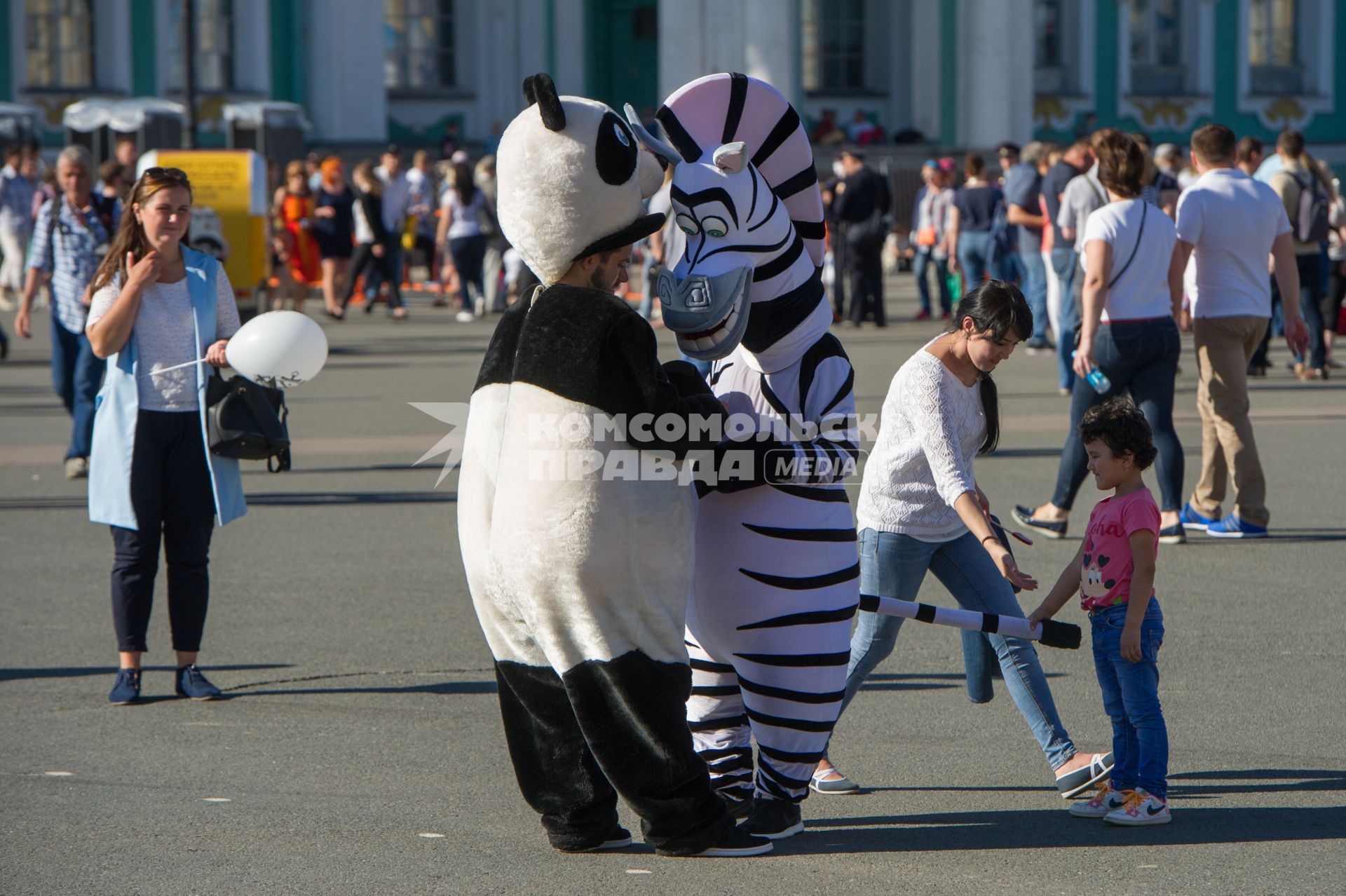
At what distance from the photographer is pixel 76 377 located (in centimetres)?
991

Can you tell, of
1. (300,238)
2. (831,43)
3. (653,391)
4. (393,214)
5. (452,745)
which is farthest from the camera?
(831,43)

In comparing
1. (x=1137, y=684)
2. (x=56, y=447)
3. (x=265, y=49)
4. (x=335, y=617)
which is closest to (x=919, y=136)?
(x=265, y=49)

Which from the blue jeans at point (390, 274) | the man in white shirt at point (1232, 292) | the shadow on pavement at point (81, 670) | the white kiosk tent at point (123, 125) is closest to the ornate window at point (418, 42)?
the white kiosk tent at point (123, 125)

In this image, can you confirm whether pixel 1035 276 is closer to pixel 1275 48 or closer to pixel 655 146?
pixel 655 146

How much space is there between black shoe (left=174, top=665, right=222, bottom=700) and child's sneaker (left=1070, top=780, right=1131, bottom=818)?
2.81 meters

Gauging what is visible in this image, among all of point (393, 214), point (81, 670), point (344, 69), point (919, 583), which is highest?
point (344, 69)

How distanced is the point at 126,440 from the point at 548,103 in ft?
7.65

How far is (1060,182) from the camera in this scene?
13.3 m

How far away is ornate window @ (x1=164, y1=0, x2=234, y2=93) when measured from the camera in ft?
94.8

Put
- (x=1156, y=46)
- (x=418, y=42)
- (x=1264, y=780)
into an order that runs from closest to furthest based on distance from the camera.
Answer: (x=1264, y=780), (x=418, y=42), (x=1156, y=46)

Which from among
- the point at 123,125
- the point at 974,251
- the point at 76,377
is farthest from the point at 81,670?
the point at 123,125

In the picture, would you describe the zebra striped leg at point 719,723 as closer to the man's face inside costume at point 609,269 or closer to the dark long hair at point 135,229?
the man's face inside costume at point 609,269

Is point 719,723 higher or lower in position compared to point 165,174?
lower

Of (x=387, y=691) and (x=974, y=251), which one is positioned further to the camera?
(x=974, y=251)
